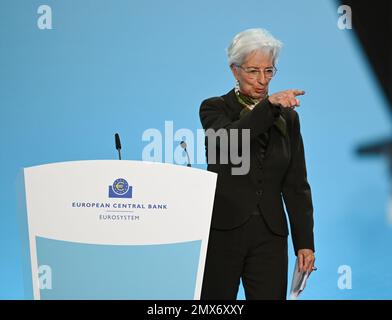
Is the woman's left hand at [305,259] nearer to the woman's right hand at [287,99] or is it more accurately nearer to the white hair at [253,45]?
the woman's right hand at [287,99]

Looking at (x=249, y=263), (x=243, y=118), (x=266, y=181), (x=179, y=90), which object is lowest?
(x=249, y=263)

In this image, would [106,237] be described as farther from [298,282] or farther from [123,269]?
[298,282]

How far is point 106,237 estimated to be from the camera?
8.79ft

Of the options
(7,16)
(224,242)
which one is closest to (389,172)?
(224,242)

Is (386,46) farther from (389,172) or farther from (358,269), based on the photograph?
(358,269)

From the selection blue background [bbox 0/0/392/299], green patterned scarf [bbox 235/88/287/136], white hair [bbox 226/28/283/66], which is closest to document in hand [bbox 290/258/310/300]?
green patterned scarf [bbox 235/88/287/136]

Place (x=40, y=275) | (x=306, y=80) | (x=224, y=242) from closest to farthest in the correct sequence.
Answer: (x=40, y=275), (x=224, y=242), (x=306, y=80)

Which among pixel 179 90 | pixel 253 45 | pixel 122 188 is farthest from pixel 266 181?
pixel 179 90

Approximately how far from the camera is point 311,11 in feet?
12.7

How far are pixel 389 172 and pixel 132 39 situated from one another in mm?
1461

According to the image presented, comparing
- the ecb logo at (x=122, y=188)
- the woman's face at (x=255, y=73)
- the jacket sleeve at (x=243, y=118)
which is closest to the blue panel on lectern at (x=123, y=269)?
the ecb logo at (x=122, y=188)

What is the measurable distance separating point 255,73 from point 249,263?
2.60ft

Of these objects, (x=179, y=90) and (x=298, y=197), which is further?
(x=179, y=90)

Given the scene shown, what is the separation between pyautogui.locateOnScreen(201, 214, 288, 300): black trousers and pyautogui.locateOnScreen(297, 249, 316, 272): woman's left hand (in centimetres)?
12
